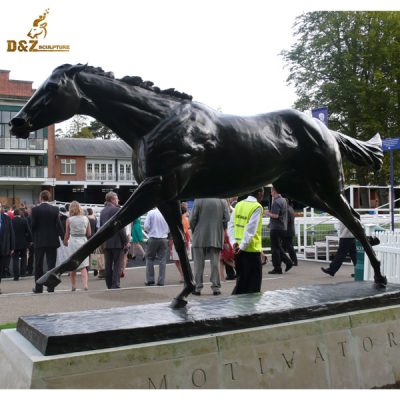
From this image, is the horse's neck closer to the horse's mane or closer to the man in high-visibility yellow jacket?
the horse's mane

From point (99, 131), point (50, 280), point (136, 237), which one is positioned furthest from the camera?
point (99, 131)

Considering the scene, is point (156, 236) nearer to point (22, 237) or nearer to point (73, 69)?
point (22, 237)

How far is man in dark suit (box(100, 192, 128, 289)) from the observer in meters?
8.84

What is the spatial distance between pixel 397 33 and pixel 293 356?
91.8 feet

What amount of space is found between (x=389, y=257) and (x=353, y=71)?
75.6 feet

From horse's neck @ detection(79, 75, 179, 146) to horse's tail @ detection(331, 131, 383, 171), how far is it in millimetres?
1936

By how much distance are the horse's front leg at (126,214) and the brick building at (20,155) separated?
39.7 meters

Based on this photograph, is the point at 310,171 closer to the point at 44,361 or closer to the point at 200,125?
the point at 200,125

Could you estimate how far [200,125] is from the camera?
377cm

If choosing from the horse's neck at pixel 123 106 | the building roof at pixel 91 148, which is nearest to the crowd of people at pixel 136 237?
the horse's neck at pixel 123 106

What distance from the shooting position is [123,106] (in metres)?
3.66

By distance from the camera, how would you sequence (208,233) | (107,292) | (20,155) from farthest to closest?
(20,155)
(107,292)
(208,233)

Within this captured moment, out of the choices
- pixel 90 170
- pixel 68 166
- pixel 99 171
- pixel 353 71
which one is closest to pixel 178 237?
pixel 353 71

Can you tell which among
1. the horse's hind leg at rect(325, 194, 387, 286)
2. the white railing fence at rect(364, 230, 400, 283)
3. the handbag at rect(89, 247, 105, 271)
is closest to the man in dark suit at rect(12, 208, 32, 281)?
the handbag at rect(89, 247, 105, 271)
